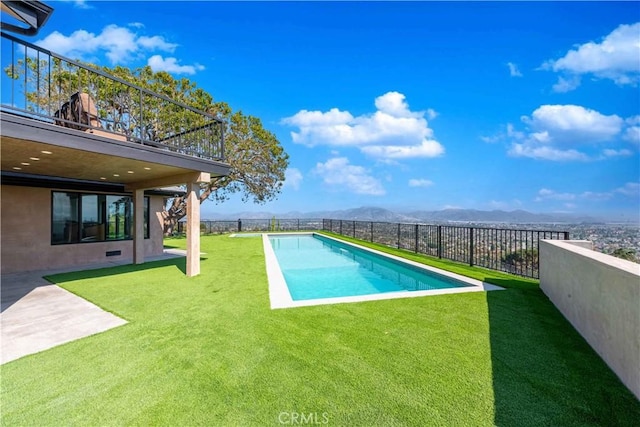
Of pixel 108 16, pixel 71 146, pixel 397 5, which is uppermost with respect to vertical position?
pixel 108 16

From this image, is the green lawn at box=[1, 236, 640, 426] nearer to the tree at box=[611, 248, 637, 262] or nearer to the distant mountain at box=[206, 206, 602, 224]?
the tree at box=[611, 248, 637, 262]

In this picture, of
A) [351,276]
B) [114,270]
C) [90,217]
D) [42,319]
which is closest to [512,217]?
[351,276]

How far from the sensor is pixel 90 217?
977 centimetres

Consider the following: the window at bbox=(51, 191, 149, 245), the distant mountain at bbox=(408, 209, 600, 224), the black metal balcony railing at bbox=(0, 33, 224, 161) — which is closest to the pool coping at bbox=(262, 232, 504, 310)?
the black metal balcony railing at bbox=(0, 33, 224, 161)

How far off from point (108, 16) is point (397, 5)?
14.2m

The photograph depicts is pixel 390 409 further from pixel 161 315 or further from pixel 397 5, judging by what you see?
pixel 397 5

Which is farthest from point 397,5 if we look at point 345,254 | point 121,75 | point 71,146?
point 121,75

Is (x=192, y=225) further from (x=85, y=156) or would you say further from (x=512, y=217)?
(x=512, y=217)

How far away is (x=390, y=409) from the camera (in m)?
2.38

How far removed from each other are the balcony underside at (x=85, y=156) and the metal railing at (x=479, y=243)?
7.11 meters

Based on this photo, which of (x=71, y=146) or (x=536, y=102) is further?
(x=536, y=102)

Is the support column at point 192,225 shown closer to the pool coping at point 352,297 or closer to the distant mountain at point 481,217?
the pool coping at point 352,297

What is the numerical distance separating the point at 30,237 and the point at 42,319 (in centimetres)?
584

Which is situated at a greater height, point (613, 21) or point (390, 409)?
point (613, 21)
